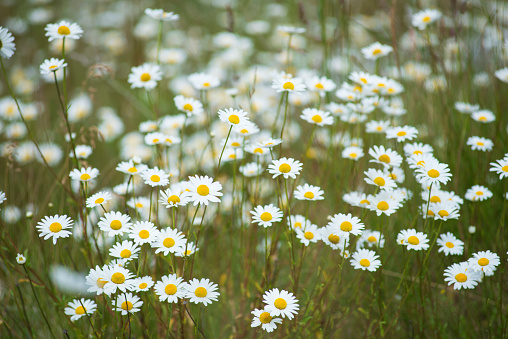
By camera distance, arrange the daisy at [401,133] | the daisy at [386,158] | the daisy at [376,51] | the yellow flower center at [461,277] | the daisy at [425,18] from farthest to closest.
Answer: the daisy at [425,18] < the daisy at [376,51] < the daisy at [401,133] < the daisy at [386,158] < the yellow flower center at [461,277]

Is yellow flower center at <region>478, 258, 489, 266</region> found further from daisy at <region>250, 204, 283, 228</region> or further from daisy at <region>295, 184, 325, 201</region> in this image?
daisy at <region>250, 204, 283, 228</region>

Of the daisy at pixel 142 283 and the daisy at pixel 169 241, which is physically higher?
the daisy at pixel 169 241

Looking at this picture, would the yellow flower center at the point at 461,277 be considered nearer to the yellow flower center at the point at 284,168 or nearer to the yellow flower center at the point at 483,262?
the yellow flower center at the point at 483,262


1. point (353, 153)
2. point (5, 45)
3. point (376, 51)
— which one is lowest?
point (353, 153)

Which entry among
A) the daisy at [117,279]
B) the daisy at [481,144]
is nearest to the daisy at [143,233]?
the daisy at [117,279]

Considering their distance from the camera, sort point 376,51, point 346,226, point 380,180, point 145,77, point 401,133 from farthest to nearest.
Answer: point 376,51 → point 145,77 → point 401,133 → point 380,180 → point 346,226

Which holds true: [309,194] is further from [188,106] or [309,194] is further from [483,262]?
[188,106]

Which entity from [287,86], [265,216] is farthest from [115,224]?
[287,86]
